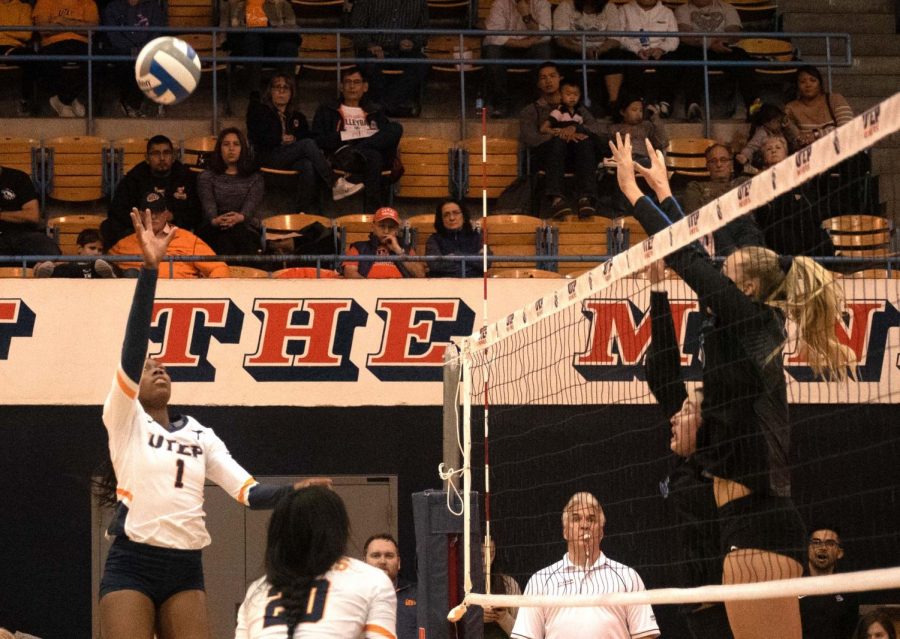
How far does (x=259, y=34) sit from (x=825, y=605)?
27.6 ft

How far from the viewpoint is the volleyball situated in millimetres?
9625

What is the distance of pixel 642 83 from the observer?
15.8 m

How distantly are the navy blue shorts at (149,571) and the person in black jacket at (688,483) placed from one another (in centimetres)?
217

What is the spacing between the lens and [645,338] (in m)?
11.6

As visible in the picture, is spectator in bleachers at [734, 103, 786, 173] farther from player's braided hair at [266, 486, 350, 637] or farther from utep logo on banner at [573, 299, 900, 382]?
player's braided hair at [266, 486, 350, 637]

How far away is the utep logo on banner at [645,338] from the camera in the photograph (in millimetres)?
11289

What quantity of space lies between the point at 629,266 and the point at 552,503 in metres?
5.05

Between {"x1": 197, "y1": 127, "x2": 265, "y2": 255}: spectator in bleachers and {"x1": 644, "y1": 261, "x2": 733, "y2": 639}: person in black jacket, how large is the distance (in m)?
7.23

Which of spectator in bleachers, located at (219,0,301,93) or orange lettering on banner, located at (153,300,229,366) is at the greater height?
spectator in bleachers, located at (219,0,301,93)

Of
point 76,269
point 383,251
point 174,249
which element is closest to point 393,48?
point 383,251

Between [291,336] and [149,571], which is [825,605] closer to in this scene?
[291,336]

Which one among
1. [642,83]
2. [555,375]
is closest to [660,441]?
[555,375]

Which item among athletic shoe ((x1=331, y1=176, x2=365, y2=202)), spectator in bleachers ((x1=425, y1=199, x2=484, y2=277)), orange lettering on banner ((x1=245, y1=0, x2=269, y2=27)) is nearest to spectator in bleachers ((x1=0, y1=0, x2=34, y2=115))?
orange lettering on banner ((x1=245, y1=0, x2=269, y2=27))

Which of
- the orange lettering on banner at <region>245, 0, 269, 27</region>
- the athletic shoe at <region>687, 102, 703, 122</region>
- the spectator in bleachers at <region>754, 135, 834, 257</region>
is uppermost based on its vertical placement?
the orange lettering on banner at <region>245, 0, 269, 27</region>
